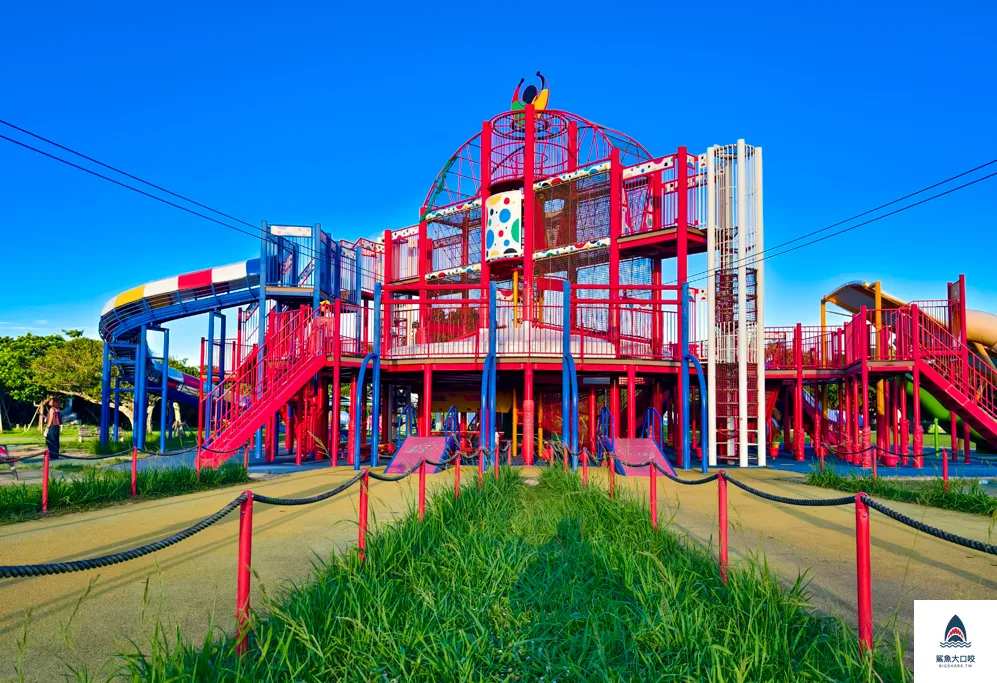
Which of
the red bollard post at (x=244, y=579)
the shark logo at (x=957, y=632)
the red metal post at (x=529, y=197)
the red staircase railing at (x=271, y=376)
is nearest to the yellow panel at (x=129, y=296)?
the red staircase railing at (x=271, y=376)

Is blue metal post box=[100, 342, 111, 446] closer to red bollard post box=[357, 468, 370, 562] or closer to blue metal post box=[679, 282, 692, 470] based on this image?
blue metal post box=[679, 282, 692, 470]

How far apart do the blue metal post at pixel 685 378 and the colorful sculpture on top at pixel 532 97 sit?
8.94 metres

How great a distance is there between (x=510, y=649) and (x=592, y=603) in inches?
33.8

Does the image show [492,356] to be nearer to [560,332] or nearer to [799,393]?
[560,332]

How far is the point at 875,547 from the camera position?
7.08 metres

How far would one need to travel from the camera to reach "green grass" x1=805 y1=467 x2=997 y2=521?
9.56 m

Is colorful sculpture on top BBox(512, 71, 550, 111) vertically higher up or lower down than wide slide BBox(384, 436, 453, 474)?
higher up

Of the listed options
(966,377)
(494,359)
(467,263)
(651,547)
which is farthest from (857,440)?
(651,547)

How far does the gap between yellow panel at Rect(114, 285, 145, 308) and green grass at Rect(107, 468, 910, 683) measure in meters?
23.6

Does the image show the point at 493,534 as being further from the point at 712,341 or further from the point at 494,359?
the point at 712,341

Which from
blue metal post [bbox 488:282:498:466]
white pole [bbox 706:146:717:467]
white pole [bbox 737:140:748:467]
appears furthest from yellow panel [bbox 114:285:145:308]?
white pole [bbox 737:140:748:467]

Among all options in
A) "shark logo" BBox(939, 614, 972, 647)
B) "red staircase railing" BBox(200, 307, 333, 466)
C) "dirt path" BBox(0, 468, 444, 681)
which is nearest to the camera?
"shark logo" BBox(939, 614, 972, 647)

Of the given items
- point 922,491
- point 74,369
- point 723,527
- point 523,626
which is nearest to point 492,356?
point 922,491

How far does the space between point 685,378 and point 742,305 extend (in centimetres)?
255
